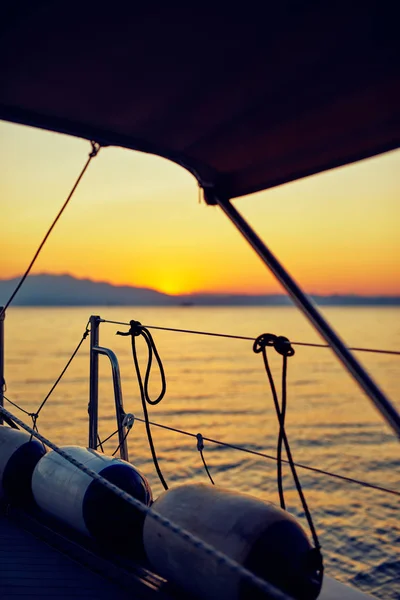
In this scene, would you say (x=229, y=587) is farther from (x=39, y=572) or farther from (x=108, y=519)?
(x=39, y=572)

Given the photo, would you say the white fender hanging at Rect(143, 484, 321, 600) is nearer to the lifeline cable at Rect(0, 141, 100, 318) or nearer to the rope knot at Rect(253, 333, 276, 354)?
the rope knot at Rect(253, 333, 276, 354)

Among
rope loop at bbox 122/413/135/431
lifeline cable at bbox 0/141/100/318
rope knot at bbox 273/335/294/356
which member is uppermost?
lifeline cable at bbox 0/141/100/318

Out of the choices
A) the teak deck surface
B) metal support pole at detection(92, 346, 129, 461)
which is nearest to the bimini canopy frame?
metal support pole at detection(92, 346, 129, 461)

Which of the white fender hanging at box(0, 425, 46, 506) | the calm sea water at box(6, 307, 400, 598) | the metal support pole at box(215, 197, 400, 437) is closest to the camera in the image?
the metal support pole at box(215, 197, 400, 437)

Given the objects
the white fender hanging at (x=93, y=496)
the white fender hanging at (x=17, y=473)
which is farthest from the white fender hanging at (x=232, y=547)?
the white fender hanging at (x=17, y=473)

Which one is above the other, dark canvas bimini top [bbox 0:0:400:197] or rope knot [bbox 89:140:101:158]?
dark canvas bimini top [bbox 0:0:400:197]

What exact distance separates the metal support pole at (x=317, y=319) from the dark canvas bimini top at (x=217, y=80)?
361mm

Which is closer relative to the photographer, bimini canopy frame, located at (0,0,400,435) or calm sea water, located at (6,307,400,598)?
bimini canopy frame, located at (0,0,400,435)

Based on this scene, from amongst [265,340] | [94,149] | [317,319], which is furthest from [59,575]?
Result: [94,149]

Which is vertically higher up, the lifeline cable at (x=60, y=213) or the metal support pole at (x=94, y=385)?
the lifeline cable at (x=60, y=213)

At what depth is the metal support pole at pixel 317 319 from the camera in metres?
2.02

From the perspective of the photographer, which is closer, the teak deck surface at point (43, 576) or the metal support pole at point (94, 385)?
the teak deck surface at point (43, 576)

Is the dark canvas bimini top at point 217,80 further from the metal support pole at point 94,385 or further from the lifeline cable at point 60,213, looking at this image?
the metal support pole at point 94,385

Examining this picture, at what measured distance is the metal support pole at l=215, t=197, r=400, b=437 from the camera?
2.02 meters
